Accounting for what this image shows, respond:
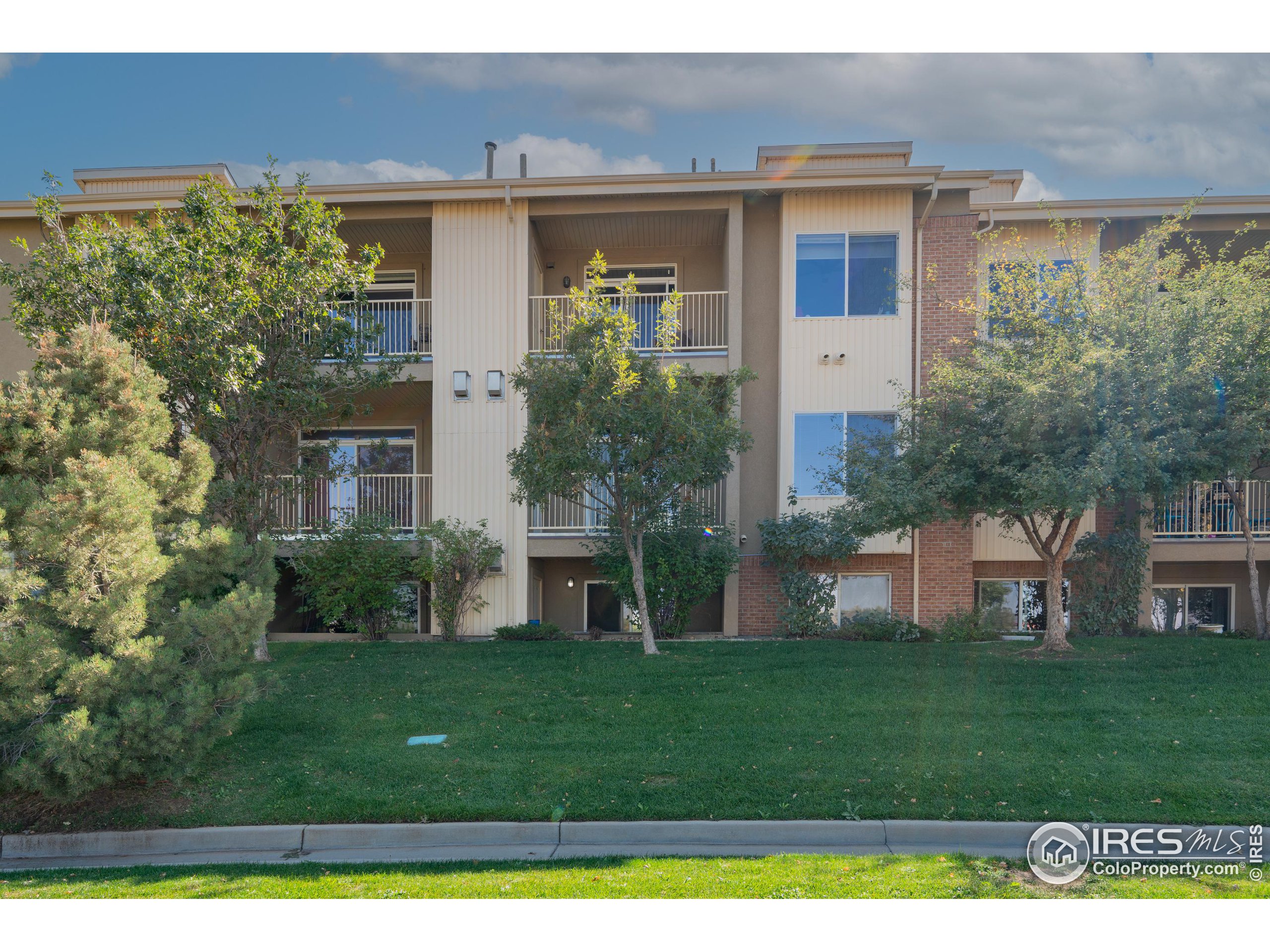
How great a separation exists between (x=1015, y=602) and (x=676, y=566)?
254 inches

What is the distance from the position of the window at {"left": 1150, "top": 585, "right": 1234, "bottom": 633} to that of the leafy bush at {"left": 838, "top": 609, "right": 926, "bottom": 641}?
5.54m

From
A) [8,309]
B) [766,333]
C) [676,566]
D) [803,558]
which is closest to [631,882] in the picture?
[676,566]

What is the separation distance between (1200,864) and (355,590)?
11271 millimetres

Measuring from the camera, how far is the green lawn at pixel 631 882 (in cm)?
477

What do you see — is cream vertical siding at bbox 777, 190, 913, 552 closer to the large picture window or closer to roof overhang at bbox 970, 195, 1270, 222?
the large picture window

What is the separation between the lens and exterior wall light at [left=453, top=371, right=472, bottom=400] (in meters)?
14.0

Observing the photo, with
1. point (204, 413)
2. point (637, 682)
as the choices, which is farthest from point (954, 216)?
point (204, 413)

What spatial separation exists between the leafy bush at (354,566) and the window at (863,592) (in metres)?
7.43

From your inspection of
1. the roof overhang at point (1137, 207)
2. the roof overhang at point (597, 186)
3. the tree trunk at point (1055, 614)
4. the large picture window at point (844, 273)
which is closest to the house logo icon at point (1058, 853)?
the tree trunk at point (1055, 614)

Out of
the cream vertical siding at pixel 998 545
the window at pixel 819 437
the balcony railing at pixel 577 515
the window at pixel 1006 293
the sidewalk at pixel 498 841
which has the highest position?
the window at pixel 1006 293

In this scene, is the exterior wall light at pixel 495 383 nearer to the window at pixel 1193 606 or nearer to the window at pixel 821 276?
the window at pixel 821 276

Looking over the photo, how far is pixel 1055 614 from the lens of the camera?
1120cm

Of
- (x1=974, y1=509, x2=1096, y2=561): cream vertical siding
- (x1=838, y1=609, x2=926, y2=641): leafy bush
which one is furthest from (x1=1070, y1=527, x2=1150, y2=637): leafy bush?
(x1=838, y1=609, x2=926, y2=641): leafy bush

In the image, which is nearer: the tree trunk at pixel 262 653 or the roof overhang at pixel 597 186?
the tree trunk at pixel 262 653
